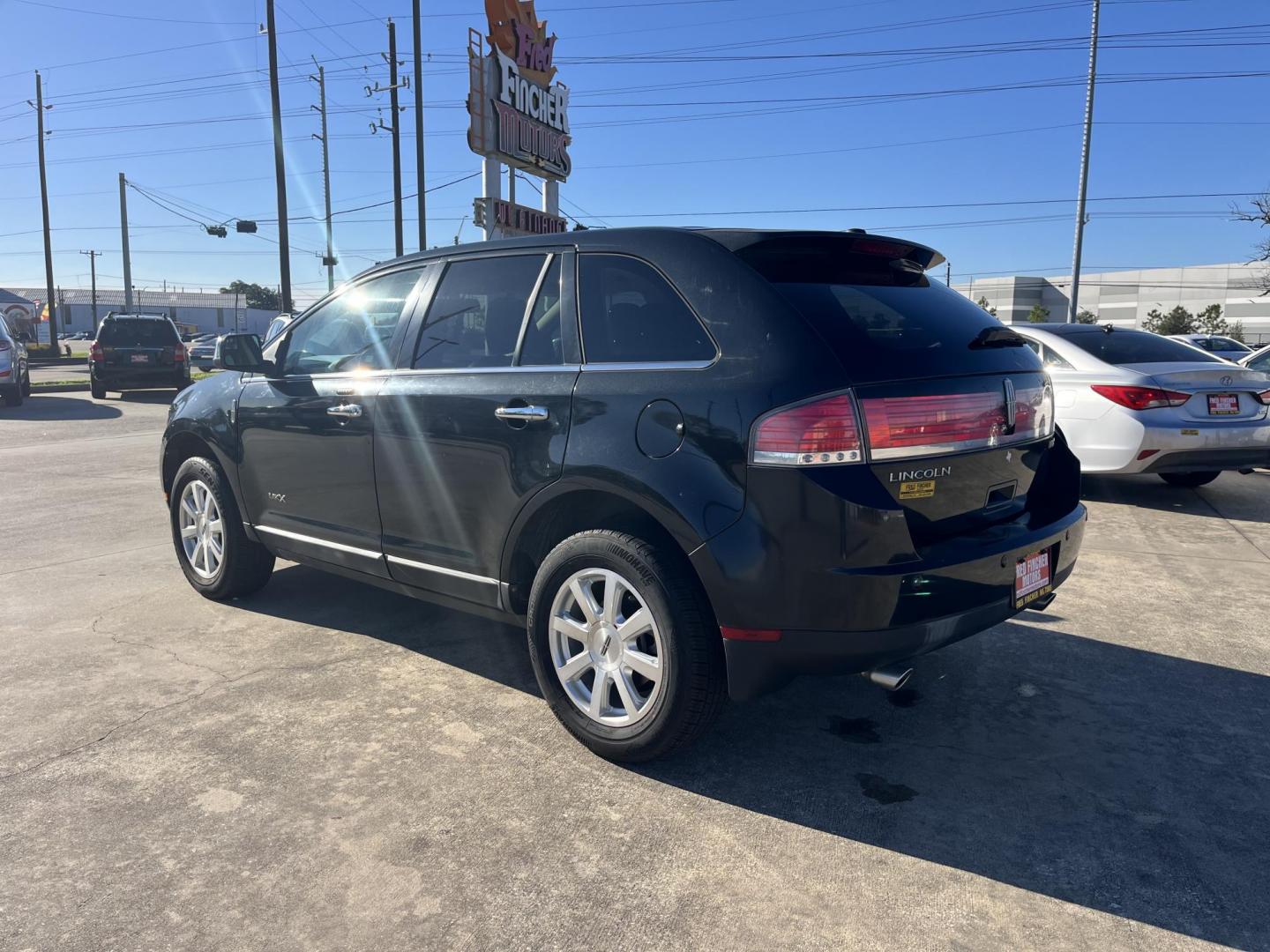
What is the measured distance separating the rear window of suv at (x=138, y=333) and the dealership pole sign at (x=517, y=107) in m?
7.06

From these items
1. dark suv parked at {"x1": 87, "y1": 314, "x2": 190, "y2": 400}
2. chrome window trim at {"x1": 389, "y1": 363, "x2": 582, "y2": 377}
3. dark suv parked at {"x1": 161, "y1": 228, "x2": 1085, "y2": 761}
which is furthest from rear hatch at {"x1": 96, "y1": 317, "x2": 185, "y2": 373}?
chrome window trim at {"x1": 389, "y1": 363, "x2": 582, "y2": 377}

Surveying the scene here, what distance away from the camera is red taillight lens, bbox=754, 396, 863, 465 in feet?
8.74

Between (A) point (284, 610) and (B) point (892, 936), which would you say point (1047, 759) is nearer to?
(B) point (892, 936)

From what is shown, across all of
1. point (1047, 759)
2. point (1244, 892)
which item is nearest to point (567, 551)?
point (1047, 759)

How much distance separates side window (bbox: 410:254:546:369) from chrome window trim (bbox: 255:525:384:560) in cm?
87

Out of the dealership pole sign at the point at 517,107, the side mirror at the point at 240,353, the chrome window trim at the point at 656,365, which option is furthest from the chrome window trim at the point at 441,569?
the dealership pole sign at the point at 517,107

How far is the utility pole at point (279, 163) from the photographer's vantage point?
79.4 ft

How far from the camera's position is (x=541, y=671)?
3.35 m

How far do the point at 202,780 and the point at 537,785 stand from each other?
1122 mm

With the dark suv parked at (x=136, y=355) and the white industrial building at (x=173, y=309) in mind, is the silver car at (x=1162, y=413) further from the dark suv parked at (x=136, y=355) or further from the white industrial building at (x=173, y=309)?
the white industrial building at (x=173, y=309)

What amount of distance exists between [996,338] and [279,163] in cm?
2551

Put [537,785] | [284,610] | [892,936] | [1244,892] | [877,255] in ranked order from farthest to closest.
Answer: [284,610], [877,255], [537,785], [1244,892], [892,936]

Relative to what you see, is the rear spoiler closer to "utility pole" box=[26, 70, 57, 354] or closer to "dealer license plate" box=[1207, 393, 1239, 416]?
"dealer license plate" box=[1207, 393, 1239, 416]

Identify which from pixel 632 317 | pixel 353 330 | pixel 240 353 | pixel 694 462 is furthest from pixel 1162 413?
pixel 240 353
